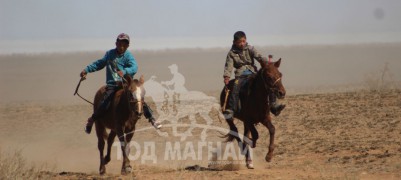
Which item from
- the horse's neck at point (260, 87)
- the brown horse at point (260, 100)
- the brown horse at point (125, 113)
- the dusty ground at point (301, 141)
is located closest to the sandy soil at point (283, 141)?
the dusty ground at point (301, 141)

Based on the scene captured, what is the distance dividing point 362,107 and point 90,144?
719 cm

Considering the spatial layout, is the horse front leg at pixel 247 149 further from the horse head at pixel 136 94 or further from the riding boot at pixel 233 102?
the horse head at pixel 136 94

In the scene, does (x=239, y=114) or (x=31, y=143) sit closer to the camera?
(x=239, y=114)

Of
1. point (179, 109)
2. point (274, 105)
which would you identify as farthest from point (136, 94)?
point (179, 109)

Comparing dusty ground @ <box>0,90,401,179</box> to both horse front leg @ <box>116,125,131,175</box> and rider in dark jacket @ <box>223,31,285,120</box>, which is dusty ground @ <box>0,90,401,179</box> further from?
rider in dark jacket @ <box>223,31,285,120</box>

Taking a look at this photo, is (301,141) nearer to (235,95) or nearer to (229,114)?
(229,114)

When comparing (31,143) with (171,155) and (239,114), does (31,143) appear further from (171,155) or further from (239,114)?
(239,114)

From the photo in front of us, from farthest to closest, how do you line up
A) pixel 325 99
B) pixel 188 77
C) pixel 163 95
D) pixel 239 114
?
pixel 188 77 < pixel 163 95 < pixel 325 99 < pixel 239 114

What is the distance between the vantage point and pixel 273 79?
42.1ft

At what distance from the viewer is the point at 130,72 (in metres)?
13.1

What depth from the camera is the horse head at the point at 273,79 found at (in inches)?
499

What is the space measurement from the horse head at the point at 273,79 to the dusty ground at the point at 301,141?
4.30 ft

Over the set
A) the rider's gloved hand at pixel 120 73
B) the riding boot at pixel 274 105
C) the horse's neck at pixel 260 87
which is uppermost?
the rider's gloved hand at pixel 120 73

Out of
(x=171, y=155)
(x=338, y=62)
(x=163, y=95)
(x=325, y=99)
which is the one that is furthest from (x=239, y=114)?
(x=338, y=62)
